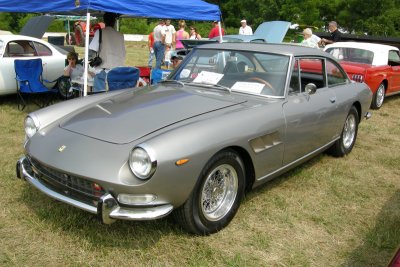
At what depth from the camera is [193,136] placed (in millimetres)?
2928

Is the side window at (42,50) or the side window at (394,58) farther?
the side window at (394,58)

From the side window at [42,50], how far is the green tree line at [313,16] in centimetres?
2477

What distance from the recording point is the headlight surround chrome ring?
2.68 metres

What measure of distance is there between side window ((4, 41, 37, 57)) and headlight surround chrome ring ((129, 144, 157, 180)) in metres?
5.86

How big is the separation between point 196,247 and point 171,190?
0.58 metres

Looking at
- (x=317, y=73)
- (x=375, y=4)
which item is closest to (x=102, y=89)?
(x=317, y=73)

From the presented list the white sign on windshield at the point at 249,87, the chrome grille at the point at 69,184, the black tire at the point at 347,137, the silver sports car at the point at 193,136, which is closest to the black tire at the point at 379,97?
the black tire at the point at 347,137

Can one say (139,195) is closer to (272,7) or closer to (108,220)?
(108,220)

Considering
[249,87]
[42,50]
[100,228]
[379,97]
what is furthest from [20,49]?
[379,97]

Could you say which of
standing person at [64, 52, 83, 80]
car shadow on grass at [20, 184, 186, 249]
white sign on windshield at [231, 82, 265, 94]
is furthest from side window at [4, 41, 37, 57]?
white sign on windshield at [231, 82, 265, 94]

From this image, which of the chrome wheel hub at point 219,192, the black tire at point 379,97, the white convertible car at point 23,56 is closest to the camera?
the chrome wheel hub at point 219,192

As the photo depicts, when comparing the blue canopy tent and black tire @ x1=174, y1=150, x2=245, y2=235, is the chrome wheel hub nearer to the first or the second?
black tire @ x1=174, y1=150, x2=245, y2=235

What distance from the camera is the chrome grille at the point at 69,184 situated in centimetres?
282

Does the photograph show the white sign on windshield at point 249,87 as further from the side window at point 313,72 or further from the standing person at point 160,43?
the standing person at point 160,43
